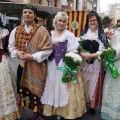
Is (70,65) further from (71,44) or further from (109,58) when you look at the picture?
(109,58)

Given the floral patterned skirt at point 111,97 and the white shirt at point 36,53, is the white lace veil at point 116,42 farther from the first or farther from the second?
the white shirt at point 36,53

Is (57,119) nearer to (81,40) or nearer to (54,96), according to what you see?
(54,96)

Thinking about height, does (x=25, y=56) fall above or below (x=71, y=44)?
below

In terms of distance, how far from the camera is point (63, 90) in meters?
2.91

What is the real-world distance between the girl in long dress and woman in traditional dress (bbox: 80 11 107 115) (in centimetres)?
28

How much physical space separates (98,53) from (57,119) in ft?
3.49

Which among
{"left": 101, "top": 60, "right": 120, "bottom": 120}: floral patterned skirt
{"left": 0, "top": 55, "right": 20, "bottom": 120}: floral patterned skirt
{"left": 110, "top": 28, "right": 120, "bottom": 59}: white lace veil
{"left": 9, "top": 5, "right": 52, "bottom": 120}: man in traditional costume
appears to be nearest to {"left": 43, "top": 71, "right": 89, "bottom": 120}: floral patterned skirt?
{"left": 9, "top": 5, "right": 52, "bottom": 120}: man in traditional costume

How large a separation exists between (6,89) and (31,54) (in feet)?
1.75

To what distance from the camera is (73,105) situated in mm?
2881

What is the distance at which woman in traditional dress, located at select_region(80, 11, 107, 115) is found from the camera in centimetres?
315

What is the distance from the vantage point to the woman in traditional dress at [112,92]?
9.52 ft

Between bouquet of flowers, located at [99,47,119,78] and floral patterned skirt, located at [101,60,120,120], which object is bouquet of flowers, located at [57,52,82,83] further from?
floral patterned skirt, located at [101,60,120,120]

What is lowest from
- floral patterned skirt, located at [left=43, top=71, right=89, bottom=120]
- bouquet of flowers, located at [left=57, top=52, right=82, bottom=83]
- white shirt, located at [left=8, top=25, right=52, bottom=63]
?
floral patterned skirt, located at [left=43, top=71, right=89, bottom=120]

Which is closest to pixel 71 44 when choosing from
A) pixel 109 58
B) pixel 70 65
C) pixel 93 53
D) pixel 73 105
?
pixel 70 65
